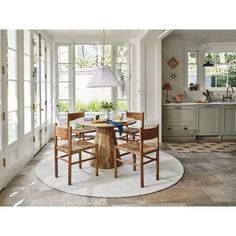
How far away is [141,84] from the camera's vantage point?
679 cm

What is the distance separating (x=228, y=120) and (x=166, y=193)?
4.41 metres

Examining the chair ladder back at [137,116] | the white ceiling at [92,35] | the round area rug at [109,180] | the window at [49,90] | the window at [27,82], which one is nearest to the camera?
the round area rug at [109,180]

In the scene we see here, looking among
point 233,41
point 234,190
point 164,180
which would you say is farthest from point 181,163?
point 233,41

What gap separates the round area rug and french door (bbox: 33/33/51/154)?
103cm

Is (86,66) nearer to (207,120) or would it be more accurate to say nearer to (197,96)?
(197,96)

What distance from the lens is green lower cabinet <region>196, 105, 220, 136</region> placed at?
717 centimetres

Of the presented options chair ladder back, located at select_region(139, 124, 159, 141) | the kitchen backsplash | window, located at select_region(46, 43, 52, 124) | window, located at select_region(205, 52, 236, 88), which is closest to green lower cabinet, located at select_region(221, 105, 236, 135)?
the kitchen backsplash

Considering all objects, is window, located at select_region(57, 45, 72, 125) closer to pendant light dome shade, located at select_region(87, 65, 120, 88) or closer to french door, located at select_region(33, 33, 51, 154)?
french door, located at select_region(33, 33, 51, 154)

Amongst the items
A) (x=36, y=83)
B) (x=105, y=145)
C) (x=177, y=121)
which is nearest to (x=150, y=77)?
(x=177, y=121)

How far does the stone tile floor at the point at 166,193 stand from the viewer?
10.6ft

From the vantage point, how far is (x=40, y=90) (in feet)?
19.3

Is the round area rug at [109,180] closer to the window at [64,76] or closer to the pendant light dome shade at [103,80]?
the pendant light dome shade at [103,80]

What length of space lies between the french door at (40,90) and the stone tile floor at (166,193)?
3.92 ft

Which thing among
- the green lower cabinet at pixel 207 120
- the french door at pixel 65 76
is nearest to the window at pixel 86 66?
the french door at pixel 65 76
